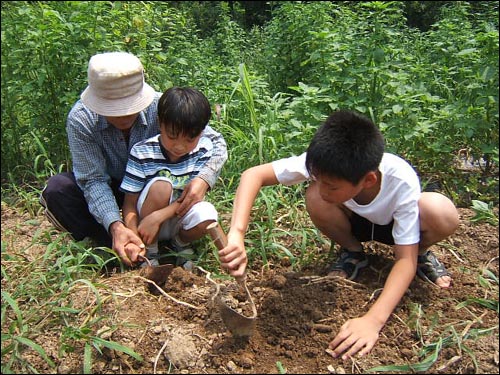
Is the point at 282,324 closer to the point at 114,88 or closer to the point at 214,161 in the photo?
the point at 214,161

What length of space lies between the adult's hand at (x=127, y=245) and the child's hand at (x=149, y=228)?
0.03 metres

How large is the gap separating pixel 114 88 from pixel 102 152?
15.2 inches

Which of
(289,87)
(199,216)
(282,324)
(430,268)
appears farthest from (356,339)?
(289,87)

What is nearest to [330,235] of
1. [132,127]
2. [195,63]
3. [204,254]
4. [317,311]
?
[317,311]

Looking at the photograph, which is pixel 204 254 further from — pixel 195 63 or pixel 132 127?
pixel 195 63

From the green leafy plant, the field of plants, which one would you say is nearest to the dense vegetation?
the field of plants

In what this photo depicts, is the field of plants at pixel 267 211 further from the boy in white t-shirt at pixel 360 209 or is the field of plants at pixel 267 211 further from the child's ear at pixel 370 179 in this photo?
the child's ear at pixel 370 179

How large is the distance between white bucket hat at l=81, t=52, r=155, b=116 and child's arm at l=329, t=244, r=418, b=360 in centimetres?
136

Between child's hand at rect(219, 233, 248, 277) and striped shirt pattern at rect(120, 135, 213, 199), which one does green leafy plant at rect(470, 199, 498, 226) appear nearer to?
child's hand at rect(219, 233, 248, 277)

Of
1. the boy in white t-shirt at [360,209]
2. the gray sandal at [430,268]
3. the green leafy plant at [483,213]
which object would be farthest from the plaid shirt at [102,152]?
the green leafy plant at [483,213]

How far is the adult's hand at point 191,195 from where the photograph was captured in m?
2.76

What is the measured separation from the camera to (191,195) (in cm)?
276

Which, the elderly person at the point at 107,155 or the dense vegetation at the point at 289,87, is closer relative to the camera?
the elderly person at the point at 107,155

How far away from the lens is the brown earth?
83.5 inches
